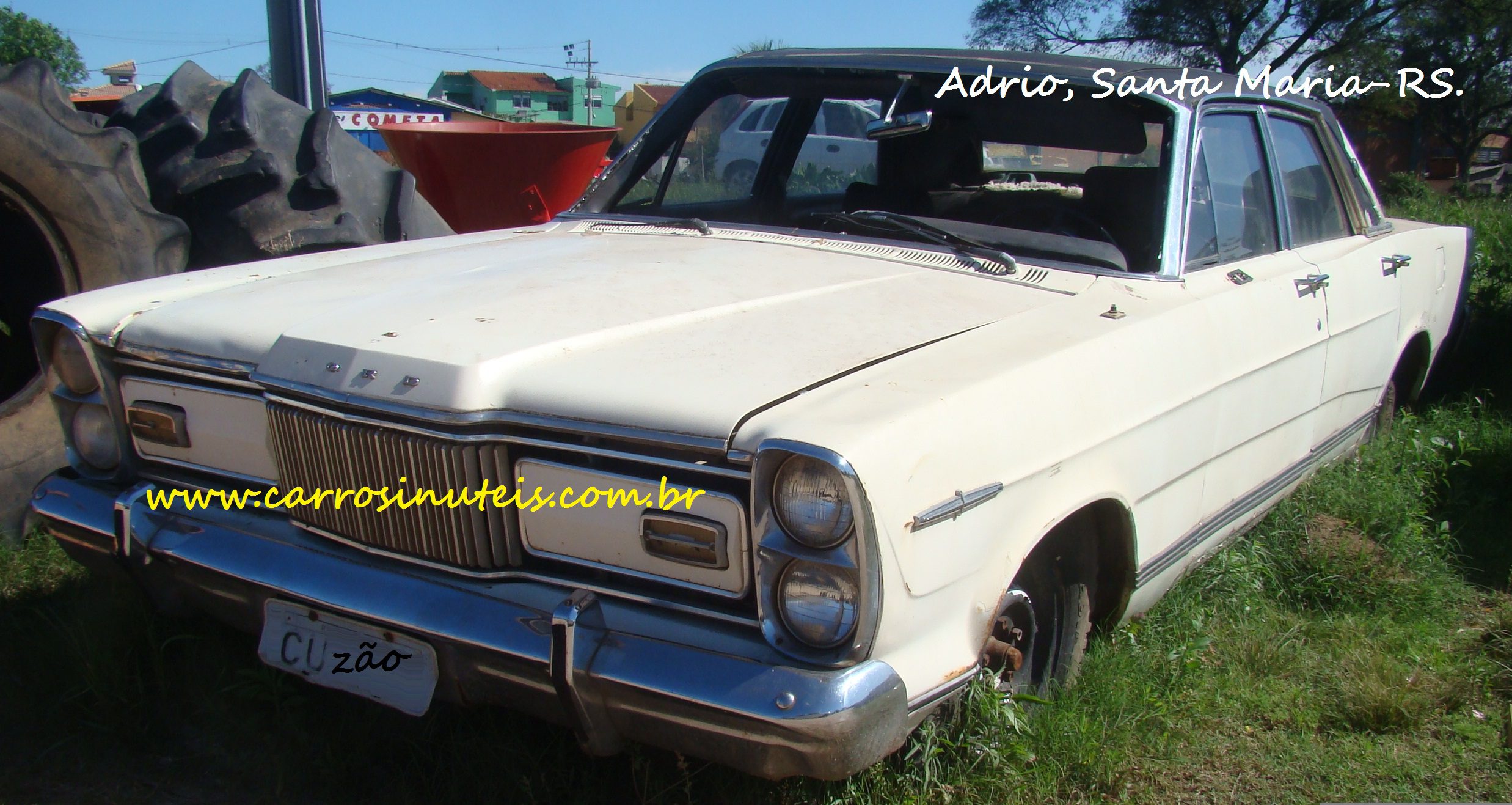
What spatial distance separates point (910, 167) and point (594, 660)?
2299mm

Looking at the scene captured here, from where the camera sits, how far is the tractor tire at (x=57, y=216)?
10.9 feet

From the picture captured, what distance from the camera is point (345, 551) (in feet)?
6.95

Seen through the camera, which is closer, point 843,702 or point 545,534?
point 843,702

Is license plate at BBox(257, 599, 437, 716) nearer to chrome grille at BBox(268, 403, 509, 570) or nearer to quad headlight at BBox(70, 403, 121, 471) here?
chrome grille at BBox(268, 403, 509, 570)

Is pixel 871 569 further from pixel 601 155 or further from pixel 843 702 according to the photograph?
pixel 601 155

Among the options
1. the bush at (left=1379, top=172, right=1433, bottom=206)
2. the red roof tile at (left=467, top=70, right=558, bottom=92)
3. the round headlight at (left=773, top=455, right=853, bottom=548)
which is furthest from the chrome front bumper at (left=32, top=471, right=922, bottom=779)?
the red roof tile at (left=467, top=70, right=558, bottom=92)

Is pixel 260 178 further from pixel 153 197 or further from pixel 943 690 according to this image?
pixel 943 690

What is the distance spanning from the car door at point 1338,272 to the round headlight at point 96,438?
322 centimetres

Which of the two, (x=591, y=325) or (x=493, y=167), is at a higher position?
(x=591, y=325)

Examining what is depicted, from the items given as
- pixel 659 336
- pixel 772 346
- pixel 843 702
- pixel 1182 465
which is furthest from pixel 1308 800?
pixel 659 336

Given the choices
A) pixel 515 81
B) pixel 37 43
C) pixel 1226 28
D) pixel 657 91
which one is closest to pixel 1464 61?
pixel 1226 28

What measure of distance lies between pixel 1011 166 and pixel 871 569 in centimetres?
254

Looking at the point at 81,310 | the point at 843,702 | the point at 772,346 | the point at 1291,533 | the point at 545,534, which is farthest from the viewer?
the point at 1291,533

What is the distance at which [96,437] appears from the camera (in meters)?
2.51
